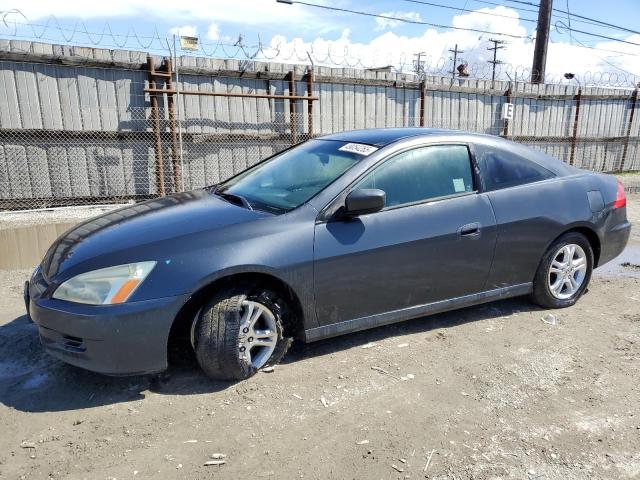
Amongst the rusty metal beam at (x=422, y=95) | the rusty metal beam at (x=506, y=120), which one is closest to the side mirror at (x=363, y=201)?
the rusty metal beam at (x=422, y=95)

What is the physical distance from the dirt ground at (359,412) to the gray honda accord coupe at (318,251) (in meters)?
0.24

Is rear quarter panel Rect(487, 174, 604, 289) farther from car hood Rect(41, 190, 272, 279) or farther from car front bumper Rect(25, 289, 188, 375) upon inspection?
car front bumper Rect(25, 289, 188, 375)

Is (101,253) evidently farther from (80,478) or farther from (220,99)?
(220,99)

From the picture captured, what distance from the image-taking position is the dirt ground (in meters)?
2.42

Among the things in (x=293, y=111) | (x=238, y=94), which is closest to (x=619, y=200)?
(x=238, y=94)

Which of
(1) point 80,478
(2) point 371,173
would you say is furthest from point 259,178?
(1) point 80,478

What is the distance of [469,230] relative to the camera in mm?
3672

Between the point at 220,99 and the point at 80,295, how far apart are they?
7.35 meters

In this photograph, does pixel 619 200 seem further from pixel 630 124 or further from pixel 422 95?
pixel 630 124

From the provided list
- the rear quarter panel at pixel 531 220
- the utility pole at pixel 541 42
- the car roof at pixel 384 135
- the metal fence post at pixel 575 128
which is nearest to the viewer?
the car roof at pixel 384 135

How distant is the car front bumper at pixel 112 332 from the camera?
273 cm

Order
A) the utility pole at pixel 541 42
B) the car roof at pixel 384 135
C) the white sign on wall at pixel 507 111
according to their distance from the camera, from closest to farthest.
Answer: the car roof at pixel 384 135 → the white sign on wall at pixel 507 111 → the utility pole at pixel 541 42

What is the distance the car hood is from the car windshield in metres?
0.21

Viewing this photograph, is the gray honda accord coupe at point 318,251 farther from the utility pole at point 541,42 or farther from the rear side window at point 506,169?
the utility pole at point 541,42
